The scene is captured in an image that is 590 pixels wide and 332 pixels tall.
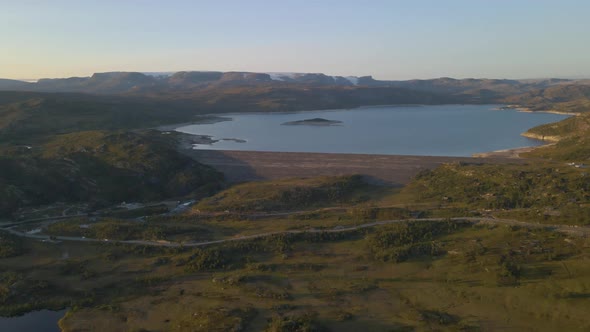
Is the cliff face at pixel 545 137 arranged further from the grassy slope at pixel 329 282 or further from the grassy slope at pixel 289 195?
the grassy slope at pixel 329 282

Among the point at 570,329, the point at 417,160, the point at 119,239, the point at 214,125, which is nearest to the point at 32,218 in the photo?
the point at 119,239

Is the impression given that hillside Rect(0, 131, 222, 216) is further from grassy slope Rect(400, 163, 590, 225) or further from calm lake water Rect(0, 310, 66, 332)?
grassy slope Rect(400, 163, 590, 225)

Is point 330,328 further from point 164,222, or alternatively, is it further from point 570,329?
point 164,222

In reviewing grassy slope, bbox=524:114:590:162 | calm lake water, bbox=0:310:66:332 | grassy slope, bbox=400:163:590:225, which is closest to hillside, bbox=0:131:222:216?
calm lake water, bbox=0:310:66:332

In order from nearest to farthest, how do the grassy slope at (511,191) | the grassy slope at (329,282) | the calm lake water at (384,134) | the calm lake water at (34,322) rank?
the grassy slope at (329,282)
the calm lake water at (34,322)
the grassy slope at (511,191)
the calm lake water at (384,134)

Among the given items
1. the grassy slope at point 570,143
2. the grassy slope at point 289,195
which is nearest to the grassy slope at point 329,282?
the grassy slope at point 289,195

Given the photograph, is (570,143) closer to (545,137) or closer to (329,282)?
(545,137)

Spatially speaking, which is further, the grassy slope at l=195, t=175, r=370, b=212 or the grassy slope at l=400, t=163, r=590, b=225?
the grassy slope at l=195, t=175, r=370, b=212
